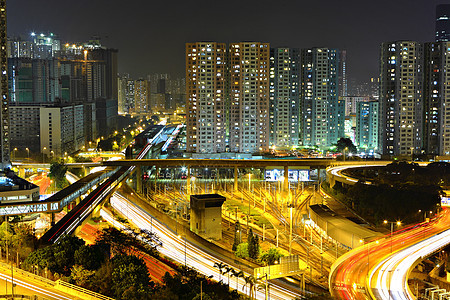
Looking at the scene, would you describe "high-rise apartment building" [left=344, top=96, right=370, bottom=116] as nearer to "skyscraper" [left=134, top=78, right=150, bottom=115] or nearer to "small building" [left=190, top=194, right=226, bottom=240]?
"skyscraper" [left=134, top=78, right=150, bottom=115]

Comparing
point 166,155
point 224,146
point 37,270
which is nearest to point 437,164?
point 224,146

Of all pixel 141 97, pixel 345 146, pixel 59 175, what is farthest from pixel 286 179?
pixel 141 97

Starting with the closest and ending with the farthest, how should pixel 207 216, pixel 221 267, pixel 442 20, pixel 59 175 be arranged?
1. pixel 221 267
2. pixel 207 216
3. pixel 59 175
4. pixel 442 20

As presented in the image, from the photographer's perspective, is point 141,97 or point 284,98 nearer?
point 284,98

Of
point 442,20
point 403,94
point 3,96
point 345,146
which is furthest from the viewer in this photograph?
point 442,20

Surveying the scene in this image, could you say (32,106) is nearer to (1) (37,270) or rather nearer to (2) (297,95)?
(2) (297,95)

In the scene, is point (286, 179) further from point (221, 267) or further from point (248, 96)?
point (221, 267)

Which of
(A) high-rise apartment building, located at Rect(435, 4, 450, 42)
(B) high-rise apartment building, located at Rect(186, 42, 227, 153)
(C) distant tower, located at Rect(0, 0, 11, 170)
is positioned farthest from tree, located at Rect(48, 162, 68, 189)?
(A) high-rise apartment building, located at Rect(435, 4, 450, 42)
